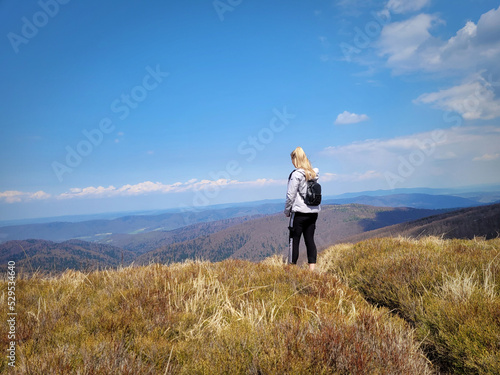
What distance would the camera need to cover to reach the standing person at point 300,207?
20.1 ft

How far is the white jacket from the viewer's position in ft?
20.0

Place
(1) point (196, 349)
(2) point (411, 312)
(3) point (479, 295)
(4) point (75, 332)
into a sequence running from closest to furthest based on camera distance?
(1) point (196, 349)
(4) point (75, 332)
(3) point (479, 295)
(2) point (411, 312)

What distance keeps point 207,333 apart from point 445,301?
9.90 feet

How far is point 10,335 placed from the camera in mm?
2742

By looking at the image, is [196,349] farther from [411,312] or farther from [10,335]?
[411,312]

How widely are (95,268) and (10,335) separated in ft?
13.5

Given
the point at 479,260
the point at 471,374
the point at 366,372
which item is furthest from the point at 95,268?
the point at 479,260

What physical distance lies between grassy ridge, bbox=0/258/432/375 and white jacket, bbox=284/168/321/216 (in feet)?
7.01

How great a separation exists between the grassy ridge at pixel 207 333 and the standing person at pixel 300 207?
2.02m

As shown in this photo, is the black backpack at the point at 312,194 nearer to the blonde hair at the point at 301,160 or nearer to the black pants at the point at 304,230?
the blonde hair at the point at 301,160

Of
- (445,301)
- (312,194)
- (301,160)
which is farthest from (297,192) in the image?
(445,301)

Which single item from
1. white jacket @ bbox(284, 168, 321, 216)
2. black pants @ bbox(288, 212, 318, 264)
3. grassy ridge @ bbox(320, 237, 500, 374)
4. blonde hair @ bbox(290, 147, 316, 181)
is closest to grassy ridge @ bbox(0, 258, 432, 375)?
grassy ridge @ bbox(320, 237, 500, 374)

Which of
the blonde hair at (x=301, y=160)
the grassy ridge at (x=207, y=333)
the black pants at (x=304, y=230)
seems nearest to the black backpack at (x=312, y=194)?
the blonde hair at (x=301, y=160)

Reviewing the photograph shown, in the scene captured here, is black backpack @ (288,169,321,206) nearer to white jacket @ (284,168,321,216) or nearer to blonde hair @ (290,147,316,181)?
white jacket @ (284,168,321,216)
